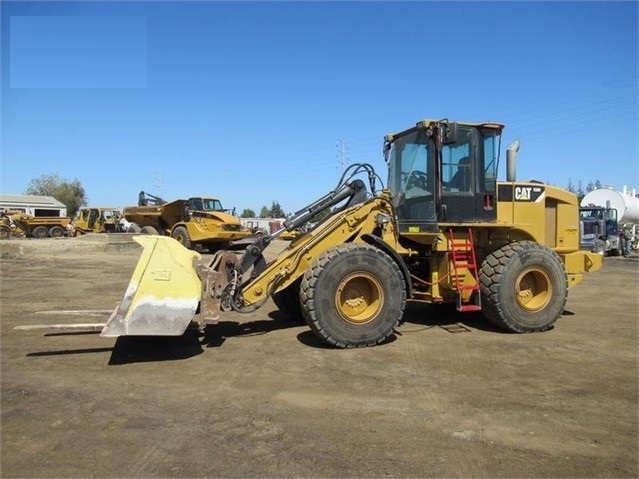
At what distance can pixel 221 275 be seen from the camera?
586 centimetres

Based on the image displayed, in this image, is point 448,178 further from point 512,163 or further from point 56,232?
point 56,232

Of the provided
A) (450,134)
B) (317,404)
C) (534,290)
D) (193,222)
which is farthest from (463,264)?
(193,222)

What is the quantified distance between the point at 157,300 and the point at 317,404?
6.73 feet

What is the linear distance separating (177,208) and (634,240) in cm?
2369

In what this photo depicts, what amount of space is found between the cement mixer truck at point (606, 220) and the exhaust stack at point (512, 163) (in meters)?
12.7

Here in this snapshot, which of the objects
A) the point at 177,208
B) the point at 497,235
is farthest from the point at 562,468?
the point at 177,208

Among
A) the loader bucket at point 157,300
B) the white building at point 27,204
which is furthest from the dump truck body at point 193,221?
the white building at point 27,204

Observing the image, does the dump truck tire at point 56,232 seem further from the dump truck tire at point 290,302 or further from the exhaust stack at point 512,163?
the exhaust stack at point 512,163

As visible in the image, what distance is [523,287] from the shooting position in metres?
7.17

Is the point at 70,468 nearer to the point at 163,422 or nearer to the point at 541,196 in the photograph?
the point at 163,422

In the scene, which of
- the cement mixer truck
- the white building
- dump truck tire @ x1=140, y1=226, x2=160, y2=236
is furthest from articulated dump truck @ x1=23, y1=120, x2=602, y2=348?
the white building

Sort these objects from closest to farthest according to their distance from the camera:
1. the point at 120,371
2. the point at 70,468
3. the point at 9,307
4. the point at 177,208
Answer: the point at 70,468
the point at 120,371
the point at 9,307
the point at 177,208

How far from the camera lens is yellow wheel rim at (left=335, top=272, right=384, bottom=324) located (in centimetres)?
607

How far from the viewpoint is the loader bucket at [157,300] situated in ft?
16.7
